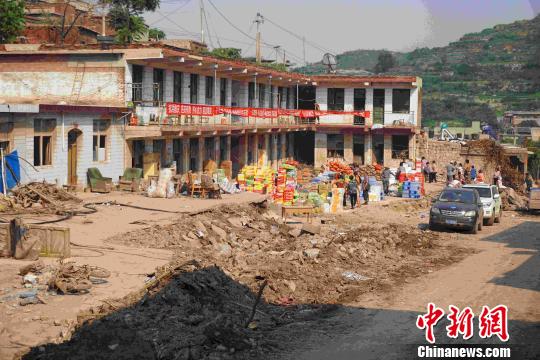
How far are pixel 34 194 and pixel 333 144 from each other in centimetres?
3242

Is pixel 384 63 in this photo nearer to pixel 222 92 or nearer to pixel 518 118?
pixel 518 118

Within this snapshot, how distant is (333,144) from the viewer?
53.1 meters

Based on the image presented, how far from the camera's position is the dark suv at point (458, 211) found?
85.6 ft

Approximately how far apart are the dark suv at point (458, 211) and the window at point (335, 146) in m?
25.9

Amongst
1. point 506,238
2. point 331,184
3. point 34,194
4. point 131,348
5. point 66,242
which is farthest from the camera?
point 331,184

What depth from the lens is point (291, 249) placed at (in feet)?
69.1

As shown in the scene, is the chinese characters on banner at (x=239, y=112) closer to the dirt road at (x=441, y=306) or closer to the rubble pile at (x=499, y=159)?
the rubble pile at (x=499, y=159)

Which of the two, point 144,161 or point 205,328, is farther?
point 144,161

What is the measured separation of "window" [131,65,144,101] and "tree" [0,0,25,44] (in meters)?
16.4

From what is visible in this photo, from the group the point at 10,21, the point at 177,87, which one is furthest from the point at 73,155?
the point at 10,21

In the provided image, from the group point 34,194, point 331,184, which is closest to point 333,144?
point 331,184

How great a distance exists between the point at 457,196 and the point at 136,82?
14714mm

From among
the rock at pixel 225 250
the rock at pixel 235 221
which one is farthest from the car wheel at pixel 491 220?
the rock at pixel 225 250

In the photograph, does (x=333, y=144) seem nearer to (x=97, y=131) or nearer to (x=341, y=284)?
(x=97, y=131)
